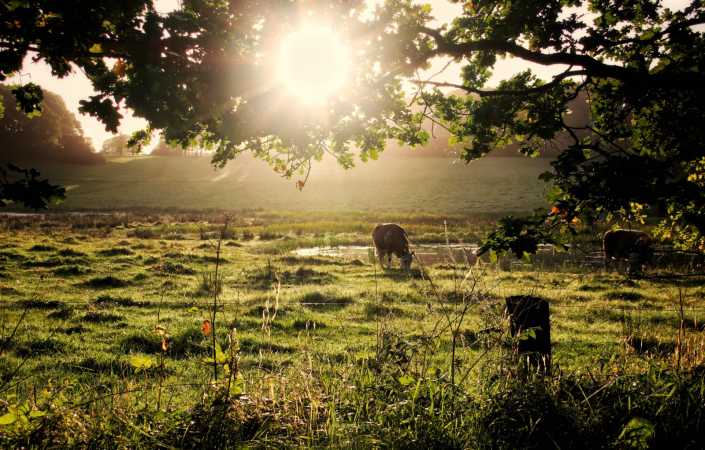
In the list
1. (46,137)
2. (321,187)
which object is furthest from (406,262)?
(46,137)

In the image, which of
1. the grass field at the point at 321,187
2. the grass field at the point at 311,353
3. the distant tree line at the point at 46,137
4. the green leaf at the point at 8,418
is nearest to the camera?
the green leaf at the point at 8,418

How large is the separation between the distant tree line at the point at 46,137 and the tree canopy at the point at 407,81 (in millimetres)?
95695

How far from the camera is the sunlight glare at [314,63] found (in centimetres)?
475

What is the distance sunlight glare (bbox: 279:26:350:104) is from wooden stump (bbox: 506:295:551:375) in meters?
3.02

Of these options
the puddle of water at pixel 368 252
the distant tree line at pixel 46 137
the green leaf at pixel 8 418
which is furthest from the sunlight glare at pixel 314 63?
the distant tree line at pixel 46 137

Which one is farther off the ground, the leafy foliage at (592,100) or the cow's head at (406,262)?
the leafy foliage at (592,100)

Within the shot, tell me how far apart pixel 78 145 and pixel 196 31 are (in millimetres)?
108520

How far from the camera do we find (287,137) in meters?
5.27

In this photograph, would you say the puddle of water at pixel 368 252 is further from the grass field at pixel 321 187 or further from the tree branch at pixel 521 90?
the grass field at pixel 321 187

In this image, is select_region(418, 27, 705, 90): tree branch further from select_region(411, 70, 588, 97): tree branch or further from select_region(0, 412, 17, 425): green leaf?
select_region(0, 412, 17, 425): green leaf

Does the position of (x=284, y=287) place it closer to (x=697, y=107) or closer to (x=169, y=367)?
(x=169, y=367)

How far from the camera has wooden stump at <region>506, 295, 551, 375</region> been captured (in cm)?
510

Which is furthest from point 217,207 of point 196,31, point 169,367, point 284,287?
point 196,31

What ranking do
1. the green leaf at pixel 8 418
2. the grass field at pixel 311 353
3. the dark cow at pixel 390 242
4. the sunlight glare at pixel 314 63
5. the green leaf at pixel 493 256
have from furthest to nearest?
the dark cow at pixel 390 242 → the green leaf at pixel 493 256 → the sunlight glare at pixel 314 63 → the grass field at pixel 311 353 → the green leaf at pixel 8 418
